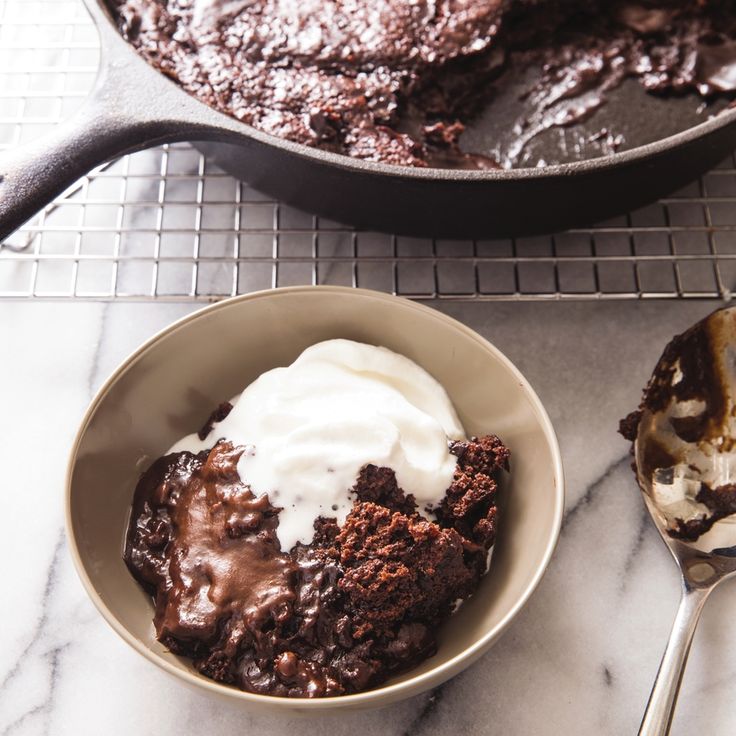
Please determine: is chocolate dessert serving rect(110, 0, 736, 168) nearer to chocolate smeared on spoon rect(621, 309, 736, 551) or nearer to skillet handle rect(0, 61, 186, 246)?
skillet handle rect(0, 61, 186, 246)

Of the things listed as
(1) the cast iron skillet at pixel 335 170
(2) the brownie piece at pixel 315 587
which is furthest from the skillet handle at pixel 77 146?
(2) the brownie piece at pixel 315 587

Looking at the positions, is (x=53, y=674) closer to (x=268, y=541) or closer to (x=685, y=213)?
(x=268, y=541)

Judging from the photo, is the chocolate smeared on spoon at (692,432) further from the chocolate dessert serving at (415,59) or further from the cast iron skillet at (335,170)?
the chocolate dessert serving at (415,59)

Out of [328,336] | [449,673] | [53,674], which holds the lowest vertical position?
[53,674]

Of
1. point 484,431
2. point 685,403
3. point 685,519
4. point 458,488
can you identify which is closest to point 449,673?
point 458,488

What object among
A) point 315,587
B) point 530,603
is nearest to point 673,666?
point 530,603

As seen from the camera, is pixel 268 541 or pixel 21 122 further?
pixel 21 122

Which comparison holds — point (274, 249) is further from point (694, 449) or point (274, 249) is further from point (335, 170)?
point (694, 449)
